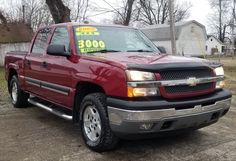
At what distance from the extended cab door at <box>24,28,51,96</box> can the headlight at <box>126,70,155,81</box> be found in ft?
8.45

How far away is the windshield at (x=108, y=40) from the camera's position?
19.0ft

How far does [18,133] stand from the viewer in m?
6.22

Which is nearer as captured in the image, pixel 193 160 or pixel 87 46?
pixel 193 160

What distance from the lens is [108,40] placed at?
6059 millimetres

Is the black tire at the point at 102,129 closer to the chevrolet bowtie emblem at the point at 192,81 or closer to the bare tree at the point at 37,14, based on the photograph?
the chevrolet bowtie emblem at the point at 192,81

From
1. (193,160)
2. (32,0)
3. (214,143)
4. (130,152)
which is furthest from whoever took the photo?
(32,0)

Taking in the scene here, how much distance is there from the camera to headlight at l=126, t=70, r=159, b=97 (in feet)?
14.6

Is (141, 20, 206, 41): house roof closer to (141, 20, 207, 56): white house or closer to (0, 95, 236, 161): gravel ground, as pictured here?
(141, 20, 207, 56): white house

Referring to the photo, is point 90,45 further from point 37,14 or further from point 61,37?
point 37,14

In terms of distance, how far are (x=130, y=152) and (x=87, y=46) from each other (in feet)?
5.87

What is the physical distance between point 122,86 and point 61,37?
227 centimetres

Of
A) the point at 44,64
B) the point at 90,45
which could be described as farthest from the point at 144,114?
the point at 44,64

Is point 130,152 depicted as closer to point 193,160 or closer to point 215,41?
point 193,160

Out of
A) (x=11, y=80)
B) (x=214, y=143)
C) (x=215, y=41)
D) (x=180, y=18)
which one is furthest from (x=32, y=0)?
(x=214, y=143)
